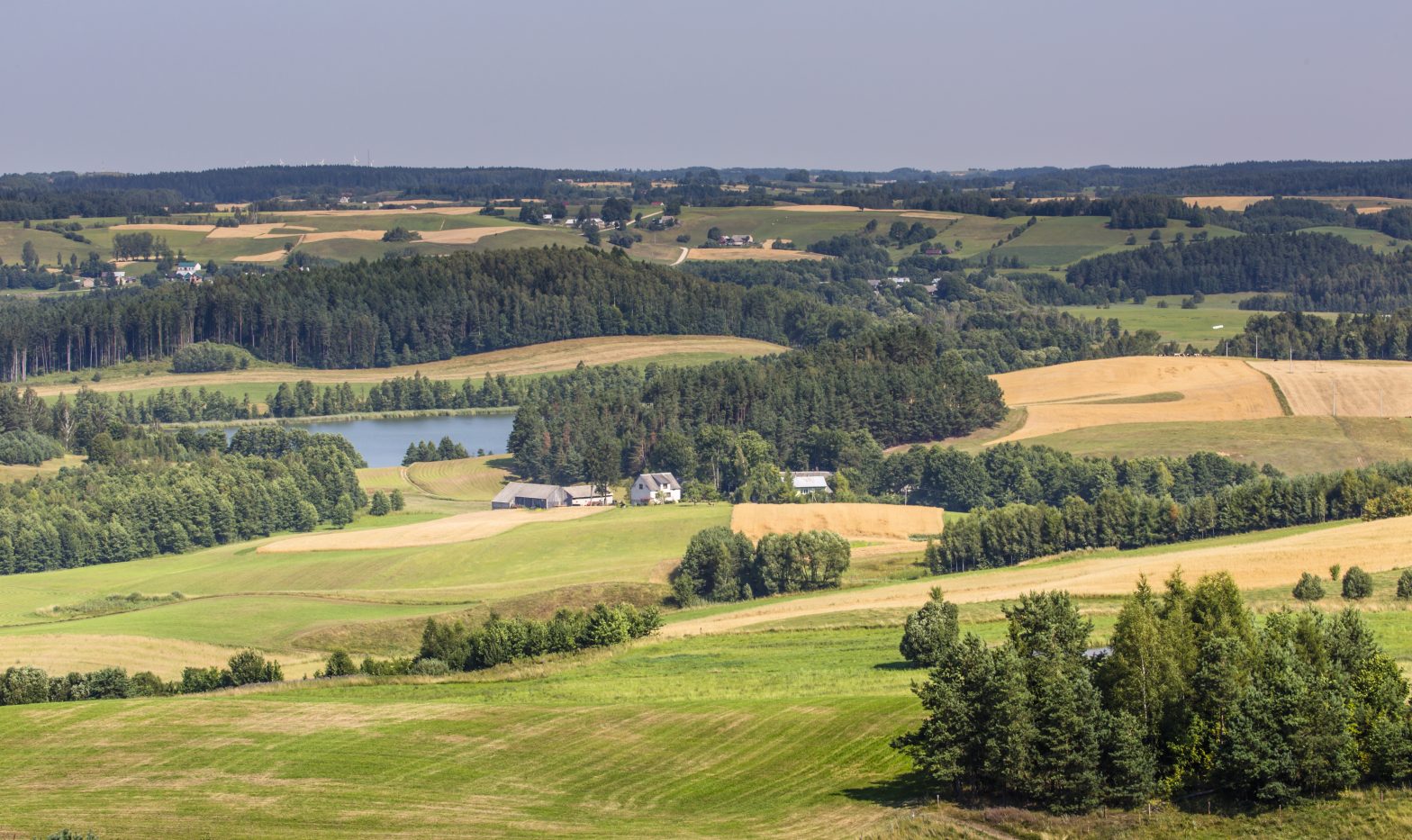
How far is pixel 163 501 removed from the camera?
342ft

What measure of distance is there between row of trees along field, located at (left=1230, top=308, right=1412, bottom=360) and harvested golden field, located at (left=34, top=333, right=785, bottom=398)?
162 feet

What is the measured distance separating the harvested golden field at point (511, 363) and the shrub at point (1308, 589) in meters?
120

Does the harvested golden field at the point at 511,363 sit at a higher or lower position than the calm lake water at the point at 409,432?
higher

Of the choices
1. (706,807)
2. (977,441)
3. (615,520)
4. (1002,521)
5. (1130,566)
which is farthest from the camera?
(977,441)

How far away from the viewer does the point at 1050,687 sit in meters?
37.3

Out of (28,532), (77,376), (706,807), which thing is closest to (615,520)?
(28,532)

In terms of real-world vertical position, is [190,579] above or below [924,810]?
below

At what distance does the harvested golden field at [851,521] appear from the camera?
89.8m

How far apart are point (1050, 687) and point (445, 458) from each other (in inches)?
3824

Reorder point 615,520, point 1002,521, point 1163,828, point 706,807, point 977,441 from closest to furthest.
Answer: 1. point 1163,828
2. point 706,807
3. point 1002,521
4. point 615,520
5. point 977,441

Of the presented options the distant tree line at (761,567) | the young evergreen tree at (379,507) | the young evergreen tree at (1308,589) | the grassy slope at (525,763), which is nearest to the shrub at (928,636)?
the grassy slope at (525,763)

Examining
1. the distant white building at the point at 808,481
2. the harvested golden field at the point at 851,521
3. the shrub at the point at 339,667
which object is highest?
the shrub at the point at 339,667

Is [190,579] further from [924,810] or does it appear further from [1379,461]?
[1379,461]

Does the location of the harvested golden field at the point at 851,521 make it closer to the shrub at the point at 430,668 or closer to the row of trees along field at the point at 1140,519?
the row of trees along field at the point at 1140,519
